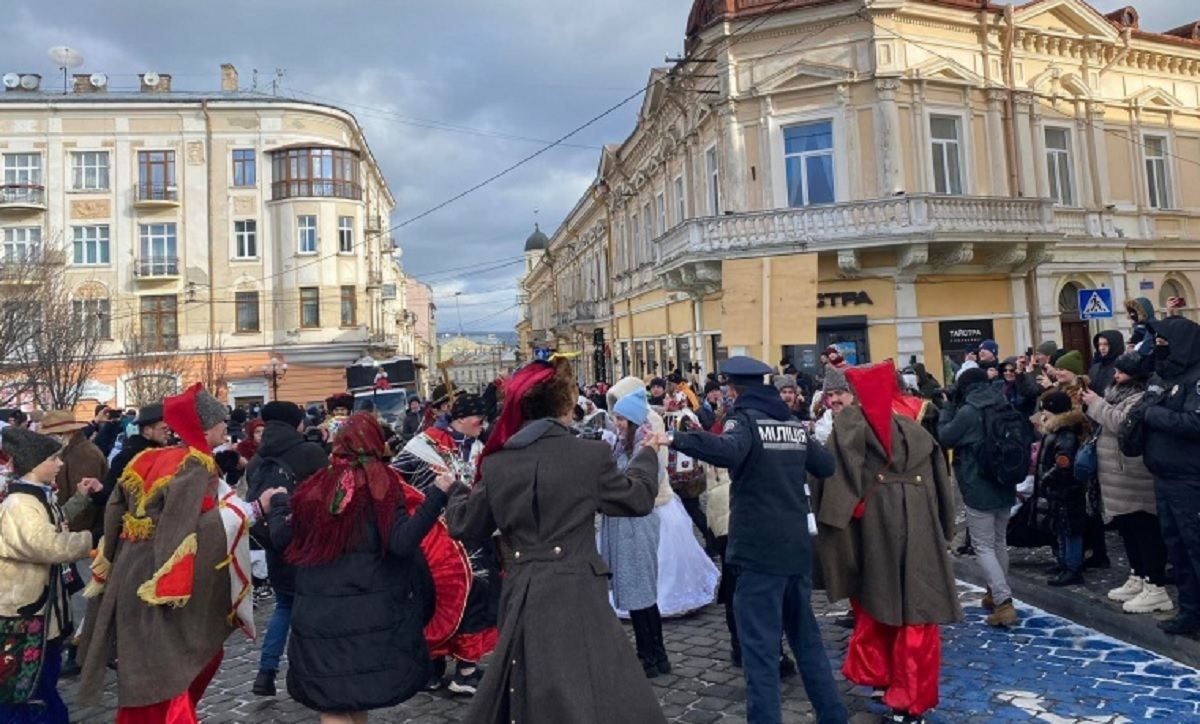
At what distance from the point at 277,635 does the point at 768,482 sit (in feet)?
12.2

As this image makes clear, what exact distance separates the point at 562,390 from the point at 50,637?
344 centimetres

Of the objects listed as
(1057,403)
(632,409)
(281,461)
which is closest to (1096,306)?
(1057,403)

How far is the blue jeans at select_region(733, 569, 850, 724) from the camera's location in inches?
161

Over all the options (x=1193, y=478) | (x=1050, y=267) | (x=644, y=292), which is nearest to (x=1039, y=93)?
(x=1050, y=267)

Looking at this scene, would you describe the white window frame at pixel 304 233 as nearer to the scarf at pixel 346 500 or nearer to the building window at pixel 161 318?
the building window at pixel 161 318

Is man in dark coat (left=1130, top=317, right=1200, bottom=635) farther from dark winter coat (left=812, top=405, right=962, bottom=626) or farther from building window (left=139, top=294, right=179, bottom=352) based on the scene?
building window (left=139, top=294, right=179, bottom=352)

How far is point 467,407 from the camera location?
5043 mm

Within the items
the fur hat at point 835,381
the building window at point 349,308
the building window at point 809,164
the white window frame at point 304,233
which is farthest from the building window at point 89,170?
the fur hat at point 835,381

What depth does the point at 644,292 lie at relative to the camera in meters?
30.2

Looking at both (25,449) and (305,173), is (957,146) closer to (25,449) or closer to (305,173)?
(25,449)

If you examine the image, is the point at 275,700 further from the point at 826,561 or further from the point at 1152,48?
the point at 1152,48

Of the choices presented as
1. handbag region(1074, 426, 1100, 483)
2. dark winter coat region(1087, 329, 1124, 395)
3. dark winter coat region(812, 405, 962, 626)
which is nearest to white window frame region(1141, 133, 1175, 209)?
dark winter coat region(1087, 329, 1124, 395)

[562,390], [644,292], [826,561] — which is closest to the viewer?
[562,390]

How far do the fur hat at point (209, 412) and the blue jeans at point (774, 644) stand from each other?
303cm
